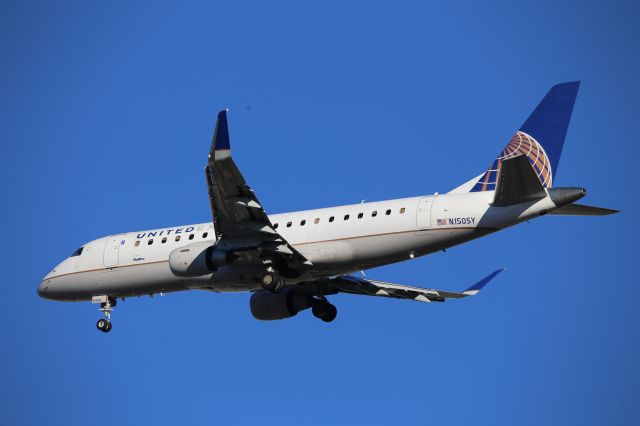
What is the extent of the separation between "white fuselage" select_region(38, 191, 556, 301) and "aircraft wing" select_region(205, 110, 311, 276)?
29.2 inches

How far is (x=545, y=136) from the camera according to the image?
3344cm

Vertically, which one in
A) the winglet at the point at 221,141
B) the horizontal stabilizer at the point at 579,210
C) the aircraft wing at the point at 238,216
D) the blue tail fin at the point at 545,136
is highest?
the blue tail fin at the point at 545,136

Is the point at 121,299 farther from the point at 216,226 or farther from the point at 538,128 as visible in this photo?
the point at 538,128

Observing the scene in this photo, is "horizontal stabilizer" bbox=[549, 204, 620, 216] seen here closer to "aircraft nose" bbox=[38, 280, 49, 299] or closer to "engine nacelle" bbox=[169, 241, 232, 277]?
"engine nacelle" bbox=[169, 241, 232, 277]

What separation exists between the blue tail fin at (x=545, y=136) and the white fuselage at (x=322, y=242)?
233 centimetres

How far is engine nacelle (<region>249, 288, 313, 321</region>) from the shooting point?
125 feet

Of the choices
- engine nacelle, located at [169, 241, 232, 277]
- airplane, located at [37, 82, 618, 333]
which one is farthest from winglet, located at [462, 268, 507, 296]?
engine nacelle, located at [169, 241, 232, 277]

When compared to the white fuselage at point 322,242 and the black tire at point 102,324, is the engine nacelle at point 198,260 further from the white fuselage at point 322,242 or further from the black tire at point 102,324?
the black tire at point 102,324

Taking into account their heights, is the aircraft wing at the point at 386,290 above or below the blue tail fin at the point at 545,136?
below

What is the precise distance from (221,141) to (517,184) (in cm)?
840

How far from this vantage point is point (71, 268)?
3806 cm

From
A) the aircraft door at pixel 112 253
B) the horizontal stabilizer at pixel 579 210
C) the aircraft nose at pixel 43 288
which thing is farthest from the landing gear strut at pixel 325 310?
the horizontal stabilizer at pixel 579 210

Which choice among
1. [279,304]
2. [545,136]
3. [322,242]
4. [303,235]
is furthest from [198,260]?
[545,136]

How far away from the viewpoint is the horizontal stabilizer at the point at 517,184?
1118 inches
